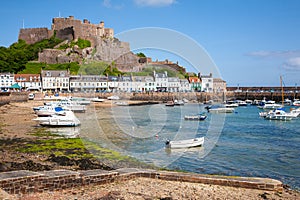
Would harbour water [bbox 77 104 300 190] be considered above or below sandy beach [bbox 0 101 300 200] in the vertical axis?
below

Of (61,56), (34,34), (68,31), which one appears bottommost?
(61,56)

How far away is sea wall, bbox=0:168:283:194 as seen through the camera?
25.6 feet

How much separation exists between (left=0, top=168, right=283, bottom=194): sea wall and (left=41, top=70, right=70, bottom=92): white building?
217 feet

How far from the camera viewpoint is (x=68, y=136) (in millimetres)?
20641

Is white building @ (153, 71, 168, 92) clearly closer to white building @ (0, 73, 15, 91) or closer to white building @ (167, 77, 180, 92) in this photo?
white building @ (167, 77, 180, 92)

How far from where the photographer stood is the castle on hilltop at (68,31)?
90525 mm

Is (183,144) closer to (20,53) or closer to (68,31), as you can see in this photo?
(20,53)

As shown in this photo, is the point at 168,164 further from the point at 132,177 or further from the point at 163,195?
the point at 163,195

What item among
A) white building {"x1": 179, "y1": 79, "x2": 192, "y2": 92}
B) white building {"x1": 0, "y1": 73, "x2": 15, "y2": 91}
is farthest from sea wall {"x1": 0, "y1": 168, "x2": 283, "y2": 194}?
white building {"x1": 0, "y1": 73, "x2": 15, "y2": 91}

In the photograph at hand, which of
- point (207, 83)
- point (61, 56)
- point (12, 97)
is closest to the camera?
point (12, 97)

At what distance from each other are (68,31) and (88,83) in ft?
80.3

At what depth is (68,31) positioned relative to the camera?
91.0 metres

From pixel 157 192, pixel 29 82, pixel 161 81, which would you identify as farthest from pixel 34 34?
pixel 157 192

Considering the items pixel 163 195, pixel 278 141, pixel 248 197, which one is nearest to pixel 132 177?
pixel 163 195
